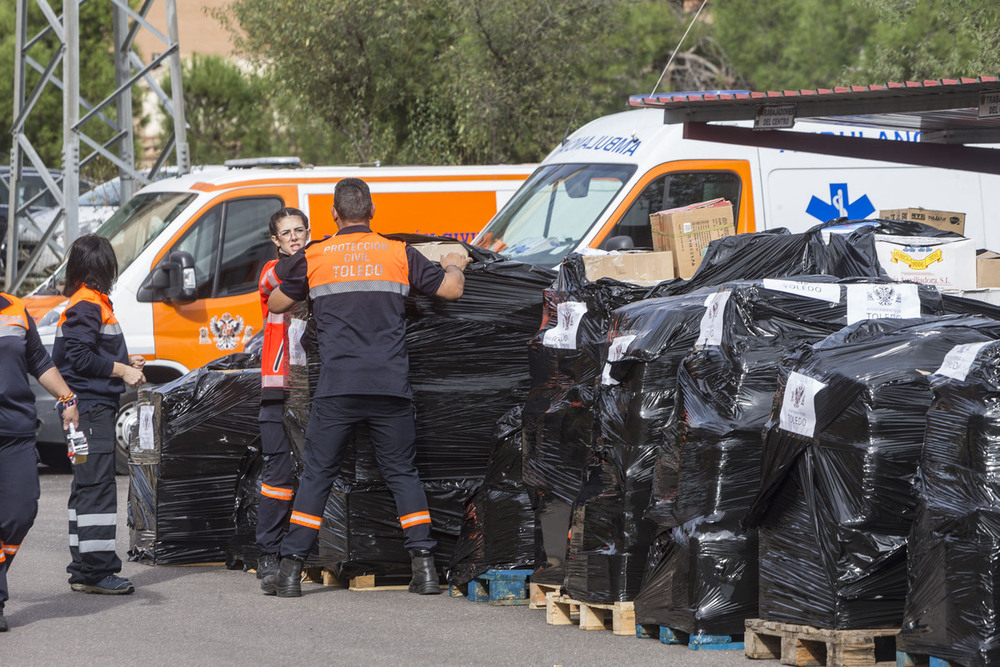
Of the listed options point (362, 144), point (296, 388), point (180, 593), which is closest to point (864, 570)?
point (296, 388)

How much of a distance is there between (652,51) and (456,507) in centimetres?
1876

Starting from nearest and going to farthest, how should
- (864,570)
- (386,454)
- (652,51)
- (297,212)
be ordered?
(864,570)
(386,454)
(297,212)
(652,51)

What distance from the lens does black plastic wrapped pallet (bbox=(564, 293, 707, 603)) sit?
5.85 metres

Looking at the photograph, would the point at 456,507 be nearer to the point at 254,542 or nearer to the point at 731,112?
the point at 254,542

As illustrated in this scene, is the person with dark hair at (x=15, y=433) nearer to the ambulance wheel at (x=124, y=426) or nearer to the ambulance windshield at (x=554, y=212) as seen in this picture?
the ambulance windshield at (x=554, y=212)

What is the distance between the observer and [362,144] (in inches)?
835

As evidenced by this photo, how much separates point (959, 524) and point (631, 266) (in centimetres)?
335

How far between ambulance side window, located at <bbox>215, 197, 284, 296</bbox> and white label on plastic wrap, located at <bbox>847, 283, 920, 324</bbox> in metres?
6.57

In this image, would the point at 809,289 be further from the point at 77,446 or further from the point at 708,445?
the point at 77,446

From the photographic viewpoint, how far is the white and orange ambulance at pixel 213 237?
11.0 m

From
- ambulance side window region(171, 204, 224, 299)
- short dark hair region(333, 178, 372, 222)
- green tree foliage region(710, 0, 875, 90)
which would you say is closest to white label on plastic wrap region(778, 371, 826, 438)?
short dark hair region(333, 178, 372, 222)

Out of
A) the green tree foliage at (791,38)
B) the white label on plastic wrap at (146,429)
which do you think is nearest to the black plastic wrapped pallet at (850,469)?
the white label on plastic wrap at (146,429)

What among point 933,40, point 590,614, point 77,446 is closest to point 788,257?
point 590,614

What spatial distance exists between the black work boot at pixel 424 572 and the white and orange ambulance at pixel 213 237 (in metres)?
4.72
